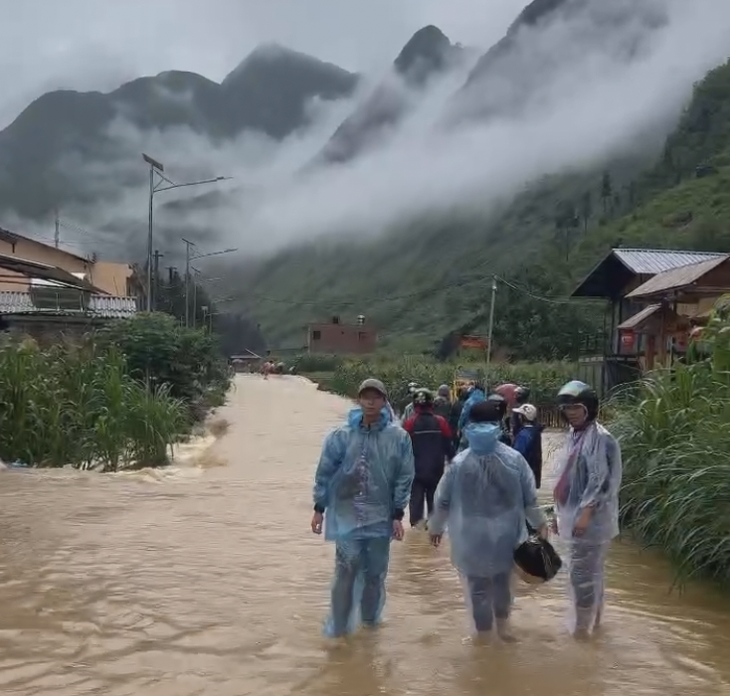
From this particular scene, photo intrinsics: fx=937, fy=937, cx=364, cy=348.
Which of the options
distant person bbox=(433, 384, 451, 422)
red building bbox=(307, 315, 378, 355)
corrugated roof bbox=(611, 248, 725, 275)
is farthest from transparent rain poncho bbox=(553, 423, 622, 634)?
red building bbox=(307, 315, 378, 355)

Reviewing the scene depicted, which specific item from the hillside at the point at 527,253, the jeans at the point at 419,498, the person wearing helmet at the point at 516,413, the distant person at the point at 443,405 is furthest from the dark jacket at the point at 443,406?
the hillside at the point at 527,253

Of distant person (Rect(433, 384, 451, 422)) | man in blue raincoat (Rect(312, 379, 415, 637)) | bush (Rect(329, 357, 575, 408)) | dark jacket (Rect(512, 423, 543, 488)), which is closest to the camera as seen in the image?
man in blue raincoat (Rect(312, 379, 415, 637))

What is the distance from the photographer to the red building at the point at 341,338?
10581 centimetres

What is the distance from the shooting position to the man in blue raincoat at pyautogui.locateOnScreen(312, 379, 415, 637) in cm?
579

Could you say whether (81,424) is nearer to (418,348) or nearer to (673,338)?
(673,338)

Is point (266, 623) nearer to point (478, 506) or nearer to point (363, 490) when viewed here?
point (363, 490)

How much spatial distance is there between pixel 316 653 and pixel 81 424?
9682mm

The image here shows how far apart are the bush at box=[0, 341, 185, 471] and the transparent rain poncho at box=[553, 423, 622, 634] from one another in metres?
9.84

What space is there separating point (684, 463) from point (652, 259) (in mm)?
25680

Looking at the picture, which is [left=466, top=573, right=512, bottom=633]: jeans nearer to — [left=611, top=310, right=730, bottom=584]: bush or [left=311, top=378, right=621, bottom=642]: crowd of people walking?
[left=311, top=378, right=621, bottom=642]: crowd of people walking

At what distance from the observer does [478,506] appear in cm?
568

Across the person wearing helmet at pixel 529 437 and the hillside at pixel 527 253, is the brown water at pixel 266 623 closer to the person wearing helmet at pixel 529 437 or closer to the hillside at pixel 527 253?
the person wearing helmet at pixel 529 437

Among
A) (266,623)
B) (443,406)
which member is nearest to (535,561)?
(266,623)

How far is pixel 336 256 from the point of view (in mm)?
165250
